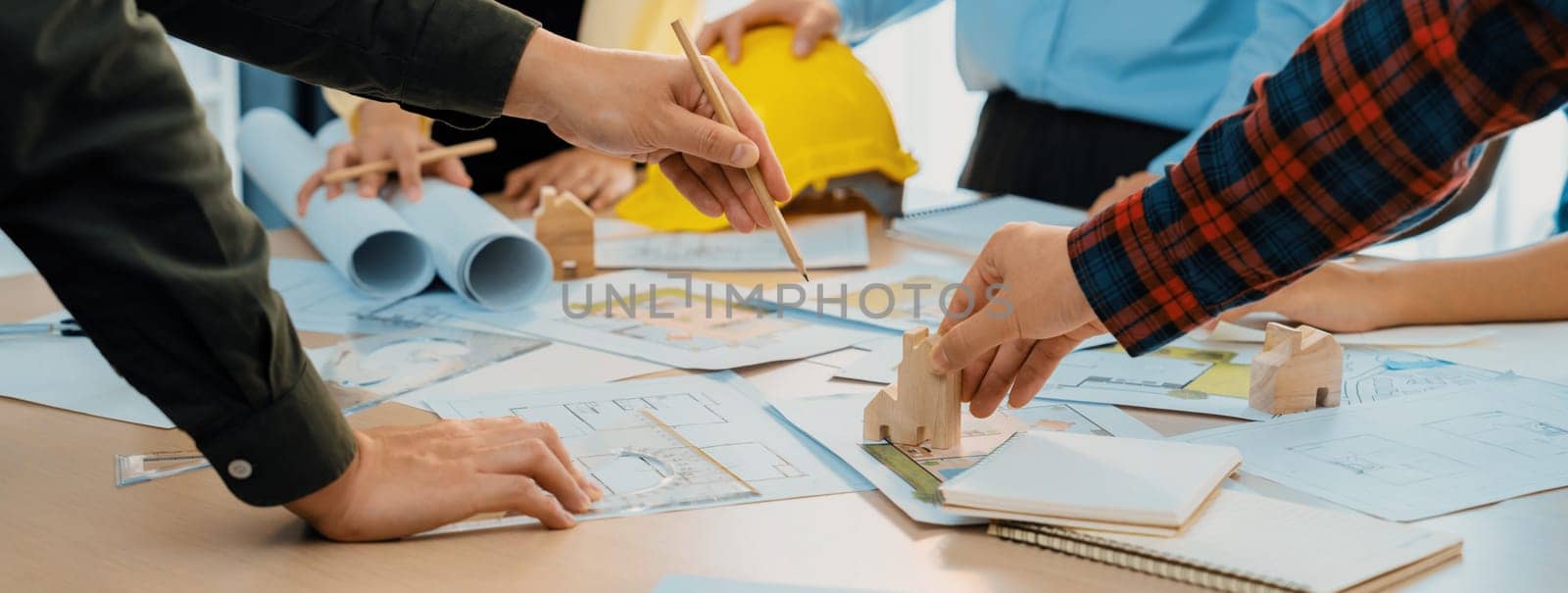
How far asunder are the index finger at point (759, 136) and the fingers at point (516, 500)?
0.39m

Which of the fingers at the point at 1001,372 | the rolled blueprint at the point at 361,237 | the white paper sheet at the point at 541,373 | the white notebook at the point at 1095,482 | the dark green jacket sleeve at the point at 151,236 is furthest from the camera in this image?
the rolled blueprint at the point at 361,237

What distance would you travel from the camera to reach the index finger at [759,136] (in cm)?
110

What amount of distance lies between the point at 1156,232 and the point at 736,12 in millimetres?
1053

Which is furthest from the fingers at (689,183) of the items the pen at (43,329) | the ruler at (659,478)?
the pen at (43,329)

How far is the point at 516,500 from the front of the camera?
0.78 meters

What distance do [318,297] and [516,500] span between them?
76 cm

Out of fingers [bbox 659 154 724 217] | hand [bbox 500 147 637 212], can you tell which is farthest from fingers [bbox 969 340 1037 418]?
hand [bbox 500 147 637 212]

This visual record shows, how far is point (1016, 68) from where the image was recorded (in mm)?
1957

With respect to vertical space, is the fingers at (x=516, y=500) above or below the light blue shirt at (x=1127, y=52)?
below

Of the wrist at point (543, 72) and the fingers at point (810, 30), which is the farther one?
the fingers at point (810, 30)

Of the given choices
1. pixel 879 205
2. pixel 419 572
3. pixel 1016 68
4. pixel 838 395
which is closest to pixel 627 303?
pixel 838 395

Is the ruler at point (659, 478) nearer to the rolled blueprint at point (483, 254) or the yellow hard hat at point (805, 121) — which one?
the rolled blueprint at point (483, 254)

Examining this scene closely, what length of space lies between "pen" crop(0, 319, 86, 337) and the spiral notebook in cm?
99

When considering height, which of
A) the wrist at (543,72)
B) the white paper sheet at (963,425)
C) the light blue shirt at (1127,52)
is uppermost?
the light blue shirt at (1127,52)
